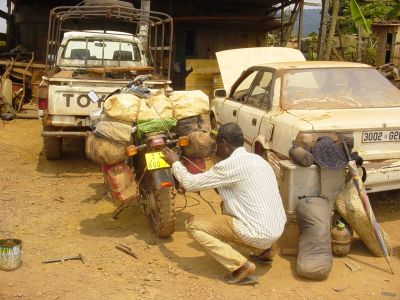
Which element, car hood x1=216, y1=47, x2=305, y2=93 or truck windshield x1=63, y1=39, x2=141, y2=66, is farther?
car hood x1=216, y1=47, x2=305, y2=93

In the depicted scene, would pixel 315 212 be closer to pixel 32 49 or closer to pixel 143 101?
pixel 143 101

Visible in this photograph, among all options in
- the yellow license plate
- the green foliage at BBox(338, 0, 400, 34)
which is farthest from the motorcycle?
the green foliage at BBox(338, 0, 400, 34)

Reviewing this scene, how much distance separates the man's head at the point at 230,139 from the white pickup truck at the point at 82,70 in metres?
3.20

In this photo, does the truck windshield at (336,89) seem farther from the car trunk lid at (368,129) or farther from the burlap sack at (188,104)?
the burlap sack at (188,104)

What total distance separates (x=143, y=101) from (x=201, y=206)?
5.24 ft

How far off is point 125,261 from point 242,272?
3.38 ft

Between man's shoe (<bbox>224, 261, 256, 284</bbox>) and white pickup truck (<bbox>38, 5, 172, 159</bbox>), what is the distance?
3575 millimetres

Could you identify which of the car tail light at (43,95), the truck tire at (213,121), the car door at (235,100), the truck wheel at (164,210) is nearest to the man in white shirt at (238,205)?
the truck wheel at (164,210)

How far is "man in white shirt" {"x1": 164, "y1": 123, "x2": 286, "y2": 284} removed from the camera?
3.95 meters

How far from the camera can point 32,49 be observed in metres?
17.0

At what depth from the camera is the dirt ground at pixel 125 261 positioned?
→ 392 cm

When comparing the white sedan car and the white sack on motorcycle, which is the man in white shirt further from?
the white sack on motorcycle

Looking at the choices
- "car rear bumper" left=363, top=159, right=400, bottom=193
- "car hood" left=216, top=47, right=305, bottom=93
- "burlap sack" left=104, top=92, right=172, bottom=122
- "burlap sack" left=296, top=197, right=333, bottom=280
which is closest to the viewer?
"burlap sack" left=296, top=197, right=333, bottom=280

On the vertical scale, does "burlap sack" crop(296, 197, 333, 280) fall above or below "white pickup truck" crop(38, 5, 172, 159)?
below
